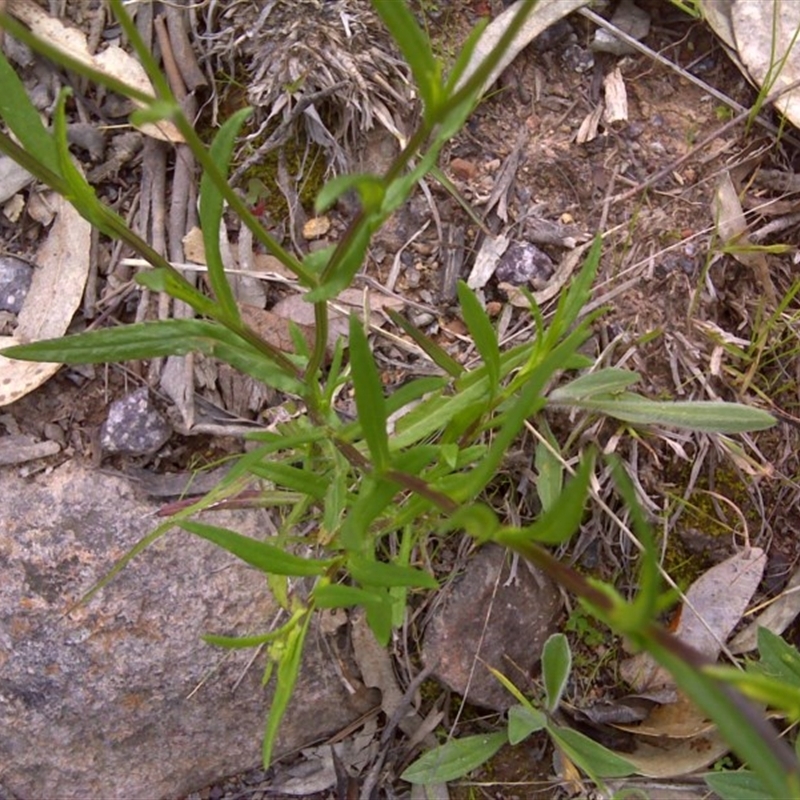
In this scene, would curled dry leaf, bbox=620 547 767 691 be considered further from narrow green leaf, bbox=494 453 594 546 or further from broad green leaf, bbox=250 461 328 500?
narrow green leaf, bbox=494 453 594 546

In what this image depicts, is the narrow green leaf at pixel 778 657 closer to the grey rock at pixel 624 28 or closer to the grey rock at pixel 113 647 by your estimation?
the grey rock at pixel 113 647

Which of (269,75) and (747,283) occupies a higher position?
(269,75)

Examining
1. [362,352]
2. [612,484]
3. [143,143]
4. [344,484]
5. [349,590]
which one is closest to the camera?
[362,352]

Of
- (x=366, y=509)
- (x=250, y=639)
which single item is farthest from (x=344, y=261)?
(x=250, y=639)

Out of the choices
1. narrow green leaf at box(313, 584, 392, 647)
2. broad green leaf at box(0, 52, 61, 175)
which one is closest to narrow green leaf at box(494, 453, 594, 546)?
narrow green leaf at box(313, 584, 392, 647)

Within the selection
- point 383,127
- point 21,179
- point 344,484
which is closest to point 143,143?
point 21,179

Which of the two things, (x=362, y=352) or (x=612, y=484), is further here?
(x=612, y=484)

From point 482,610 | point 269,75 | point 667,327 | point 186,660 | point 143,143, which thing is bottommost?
point 186,660

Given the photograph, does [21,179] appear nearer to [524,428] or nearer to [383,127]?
[383,127]
